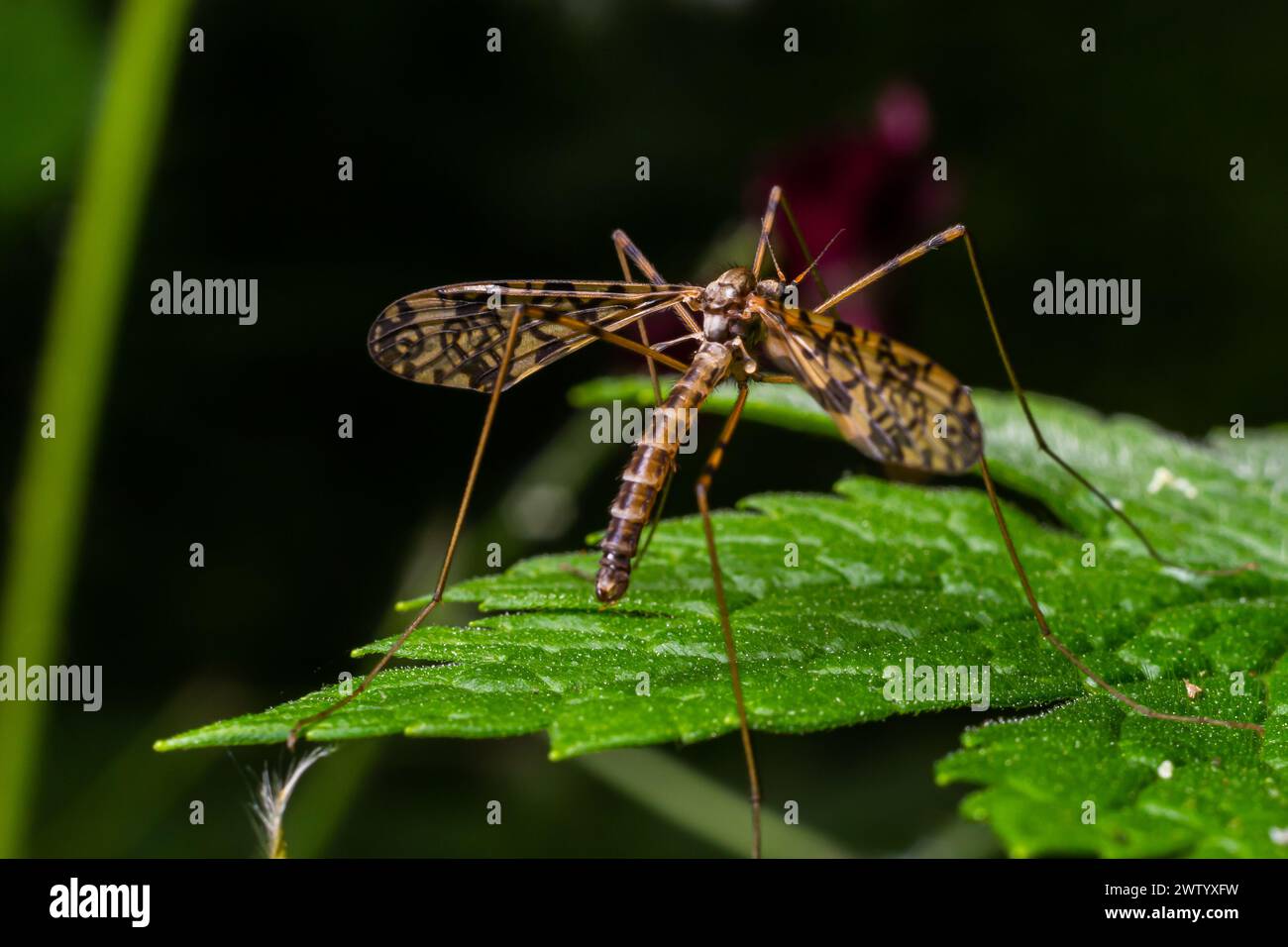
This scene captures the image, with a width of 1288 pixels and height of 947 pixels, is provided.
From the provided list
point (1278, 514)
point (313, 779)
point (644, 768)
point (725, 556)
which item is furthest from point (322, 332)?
point (1278, 514)

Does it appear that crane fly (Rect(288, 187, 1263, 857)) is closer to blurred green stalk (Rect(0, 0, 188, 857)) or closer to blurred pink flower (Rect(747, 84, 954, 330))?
blurred pink flower (Rect(747, 84, 954, 330))

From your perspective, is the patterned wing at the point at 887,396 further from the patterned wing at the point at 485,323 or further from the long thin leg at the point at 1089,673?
the patterned wing at the point at 485,323

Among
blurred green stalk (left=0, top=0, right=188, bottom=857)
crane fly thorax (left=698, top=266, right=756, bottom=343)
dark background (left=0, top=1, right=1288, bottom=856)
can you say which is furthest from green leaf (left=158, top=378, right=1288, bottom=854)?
dark background (left=0, top=1, right=1288, bottom=856)

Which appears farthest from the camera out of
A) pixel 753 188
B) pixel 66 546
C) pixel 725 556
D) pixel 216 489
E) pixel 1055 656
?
pixel 216 489

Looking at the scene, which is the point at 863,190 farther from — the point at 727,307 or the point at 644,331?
the point at 727,307

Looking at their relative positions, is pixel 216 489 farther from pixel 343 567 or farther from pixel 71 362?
pixel 71 362

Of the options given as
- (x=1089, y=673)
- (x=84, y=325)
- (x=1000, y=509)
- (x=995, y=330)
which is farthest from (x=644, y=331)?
(x=84, y=325)
